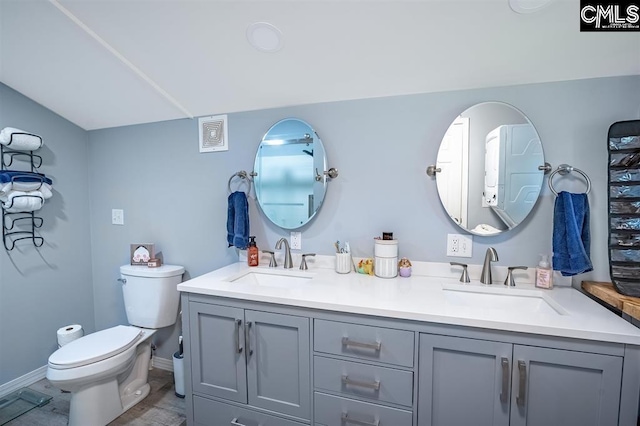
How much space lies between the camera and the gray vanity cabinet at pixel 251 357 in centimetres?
124

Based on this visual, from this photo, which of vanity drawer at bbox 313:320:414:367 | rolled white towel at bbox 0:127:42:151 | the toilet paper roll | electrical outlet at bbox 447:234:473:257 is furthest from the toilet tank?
electrical outlet at bbox 447:234:473:257

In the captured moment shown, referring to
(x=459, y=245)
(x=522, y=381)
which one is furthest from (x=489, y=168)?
(x=522, y=381)

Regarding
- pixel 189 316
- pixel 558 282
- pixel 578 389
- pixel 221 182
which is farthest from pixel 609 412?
pixel 221 182

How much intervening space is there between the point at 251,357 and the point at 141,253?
1.28 m

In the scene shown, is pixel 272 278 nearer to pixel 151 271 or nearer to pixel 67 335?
pixel 151 271

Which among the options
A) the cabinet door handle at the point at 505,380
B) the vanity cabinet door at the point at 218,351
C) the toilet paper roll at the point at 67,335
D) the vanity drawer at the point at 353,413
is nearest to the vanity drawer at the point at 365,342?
the vanity drawer at the point at 353,413

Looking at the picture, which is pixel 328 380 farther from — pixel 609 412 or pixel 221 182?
pixel 221 182

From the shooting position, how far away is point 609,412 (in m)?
0.92

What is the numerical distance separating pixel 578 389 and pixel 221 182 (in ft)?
6.65

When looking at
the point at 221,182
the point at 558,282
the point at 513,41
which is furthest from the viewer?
the point at 221,182

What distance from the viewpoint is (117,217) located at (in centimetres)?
230

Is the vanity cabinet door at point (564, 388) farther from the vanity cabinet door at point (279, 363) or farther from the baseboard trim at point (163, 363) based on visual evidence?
the baseboard trim at point (163, 363)

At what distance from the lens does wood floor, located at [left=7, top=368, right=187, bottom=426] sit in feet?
5.54

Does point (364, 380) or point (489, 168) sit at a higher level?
point (489, 168)
